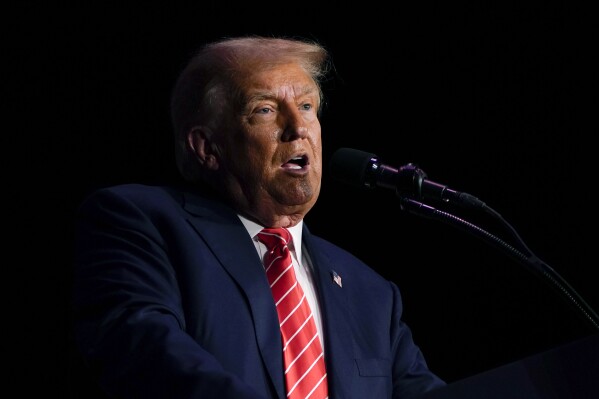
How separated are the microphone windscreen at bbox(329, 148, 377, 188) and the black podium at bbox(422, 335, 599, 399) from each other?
71cm

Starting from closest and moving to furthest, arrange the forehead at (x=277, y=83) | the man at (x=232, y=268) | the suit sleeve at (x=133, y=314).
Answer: the suit sleeve at (x=133, y=314)
the man at (x=232, y=268)
the forehead at (x=277, y=83)

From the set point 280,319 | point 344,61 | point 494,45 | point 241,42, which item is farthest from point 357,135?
point 280,319

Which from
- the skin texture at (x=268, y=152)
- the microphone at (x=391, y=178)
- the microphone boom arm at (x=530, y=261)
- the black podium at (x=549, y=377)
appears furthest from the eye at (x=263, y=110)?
the black podium at (x=549, y=377)

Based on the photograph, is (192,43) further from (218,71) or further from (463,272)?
(463,272)

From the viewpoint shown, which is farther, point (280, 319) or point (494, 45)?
point (494, 45)

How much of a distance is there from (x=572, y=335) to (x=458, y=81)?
1047mm

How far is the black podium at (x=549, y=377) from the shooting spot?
4.53ft

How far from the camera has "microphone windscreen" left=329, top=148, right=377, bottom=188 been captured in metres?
2.01

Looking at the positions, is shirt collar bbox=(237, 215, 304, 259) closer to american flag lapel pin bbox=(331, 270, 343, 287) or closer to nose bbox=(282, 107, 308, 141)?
american flag lapel pin bbox=(331, 270, 343, 287)

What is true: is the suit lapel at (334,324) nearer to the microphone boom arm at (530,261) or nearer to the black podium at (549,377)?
the microphone boom arm at (530,261)

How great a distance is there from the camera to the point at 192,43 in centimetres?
298

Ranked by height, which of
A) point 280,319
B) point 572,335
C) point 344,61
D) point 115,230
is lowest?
point 572,335

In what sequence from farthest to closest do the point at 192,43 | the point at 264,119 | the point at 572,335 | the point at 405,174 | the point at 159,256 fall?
the point at 572,335
the point at 192,43
the point at 264,119
the point at 159,256
the point at 405,174

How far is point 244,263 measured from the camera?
2203 mm
